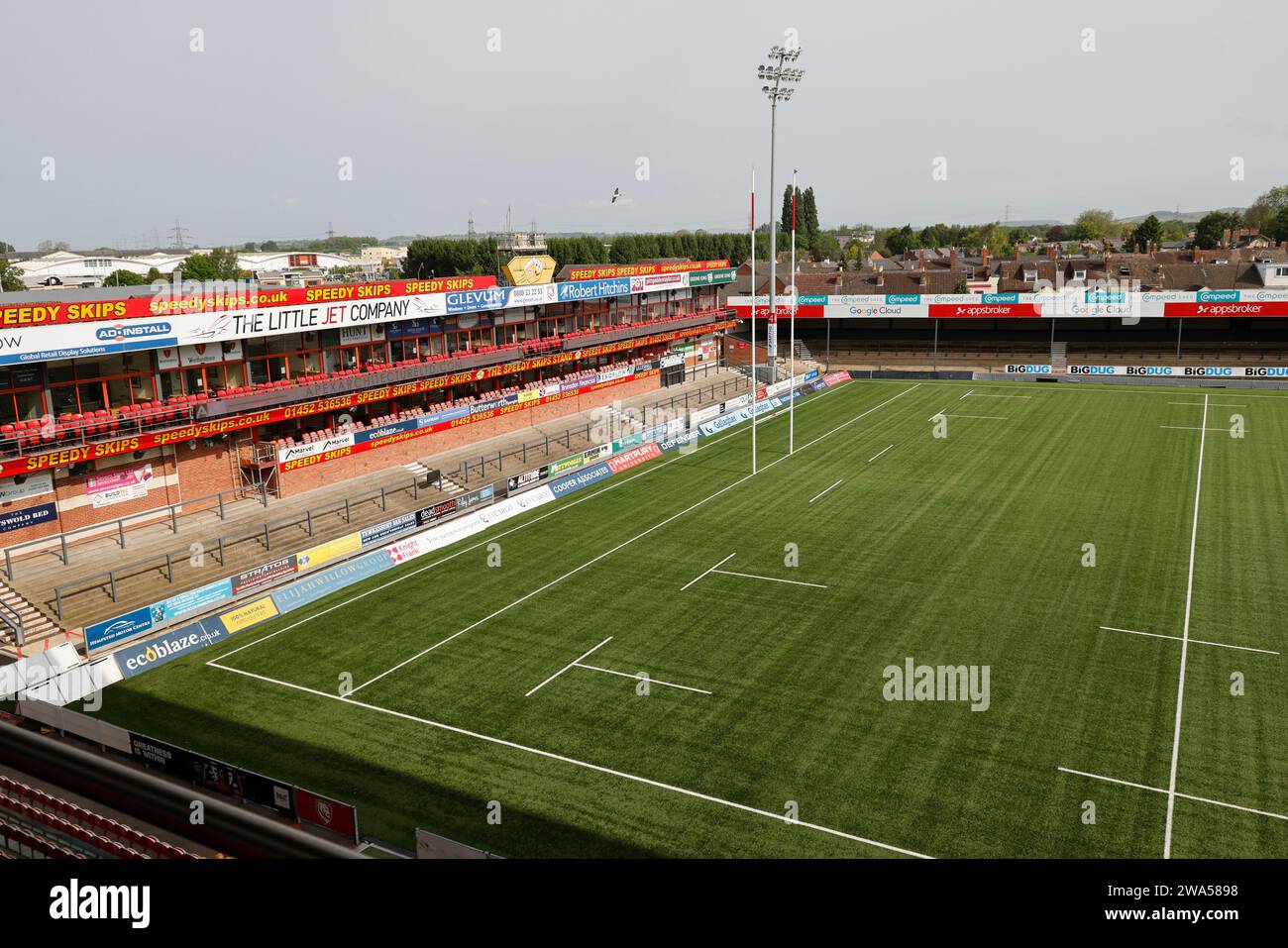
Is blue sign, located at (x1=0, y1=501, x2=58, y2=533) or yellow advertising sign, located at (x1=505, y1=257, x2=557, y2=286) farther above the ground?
yellow advertising sign, located at (x1=505, y1=257, x2=557, y2=286)

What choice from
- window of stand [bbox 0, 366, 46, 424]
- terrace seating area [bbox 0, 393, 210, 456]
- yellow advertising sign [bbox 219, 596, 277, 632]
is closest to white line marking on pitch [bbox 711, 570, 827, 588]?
yellow advertising sign [bbox 219, 596, 277, 632]

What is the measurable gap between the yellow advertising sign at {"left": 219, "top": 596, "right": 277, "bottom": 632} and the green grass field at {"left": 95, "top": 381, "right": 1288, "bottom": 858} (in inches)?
29.9

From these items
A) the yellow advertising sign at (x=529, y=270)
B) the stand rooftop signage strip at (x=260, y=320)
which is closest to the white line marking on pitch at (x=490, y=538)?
the stand rooftop signage strip at (x=260, y=320)

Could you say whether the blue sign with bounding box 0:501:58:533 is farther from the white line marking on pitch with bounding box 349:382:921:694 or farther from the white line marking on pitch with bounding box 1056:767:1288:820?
the white line marking on pitch with bounding box 1056:767:1288:820

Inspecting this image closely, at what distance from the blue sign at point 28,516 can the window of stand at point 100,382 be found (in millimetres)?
3038

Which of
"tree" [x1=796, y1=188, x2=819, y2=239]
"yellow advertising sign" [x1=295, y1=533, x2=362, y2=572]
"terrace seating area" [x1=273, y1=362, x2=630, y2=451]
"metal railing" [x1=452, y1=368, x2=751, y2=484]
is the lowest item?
"yellow advertising sign" [x1=295, y1=533, x2=362, y2=572]

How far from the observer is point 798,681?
21.5 m

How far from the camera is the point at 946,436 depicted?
158 feet

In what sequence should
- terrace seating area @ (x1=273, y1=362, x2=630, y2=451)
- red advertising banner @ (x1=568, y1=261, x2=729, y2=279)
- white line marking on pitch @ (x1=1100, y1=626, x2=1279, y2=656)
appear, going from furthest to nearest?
red advertising banner @ (x1=568, y1=261, x2=729, y2=279), terrace seating area @ (x1=273, y1=362, x2=630, y2=451), white line marking on pitch @ (x1=1100, y1=626, x2=1279, y2=656)

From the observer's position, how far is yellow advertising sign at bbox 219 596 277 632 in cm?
2517

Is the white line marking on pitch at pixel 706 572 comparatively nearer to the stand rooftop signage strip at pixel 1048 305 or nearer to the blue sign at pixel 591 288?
the blue sign at pixel 591 288

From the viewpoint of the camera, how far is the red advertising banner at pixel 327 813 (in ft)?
50.1

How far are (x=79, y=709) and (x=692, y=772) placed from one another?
14115 mm

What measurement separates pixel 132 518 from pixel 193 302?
7590 mm
